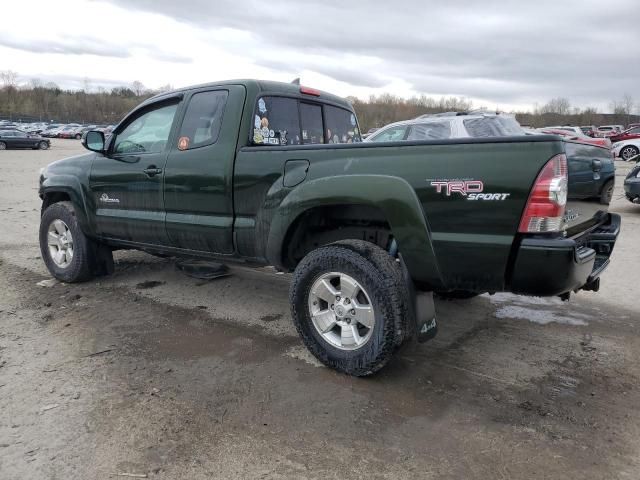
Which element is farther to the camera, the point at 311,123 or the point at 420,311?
the point at 311,123

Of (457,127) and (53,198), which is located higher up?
(457,127)

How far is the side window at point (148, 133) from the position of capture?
4484mm

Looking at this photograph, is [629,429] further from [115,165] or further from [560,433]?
[115,165]

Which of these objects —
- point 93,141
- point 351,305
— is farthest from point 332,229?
point 93,141

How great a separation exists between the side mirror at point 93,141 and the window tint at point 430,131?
18.9 ft

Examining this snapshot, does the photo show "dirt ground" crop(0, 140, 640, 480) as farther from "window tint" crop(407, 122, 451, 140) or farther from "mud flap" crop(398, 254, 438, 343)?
"window tint" crop(407, 122, 451, 140)

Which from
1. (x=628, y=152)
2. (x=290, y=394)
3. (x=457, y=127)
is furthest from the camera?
(x=628, y=152)

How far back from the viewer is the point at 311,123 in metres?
4.62

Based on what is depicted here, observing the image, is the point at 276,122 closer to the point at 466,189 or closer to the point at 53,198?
the point at 466,189

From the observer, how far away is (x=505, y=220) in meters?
2.71

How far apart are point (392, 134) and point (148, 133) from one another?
242 inches

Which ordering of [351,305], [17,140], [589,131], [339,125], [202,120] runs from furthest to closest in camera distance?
[589,131] → [17,140] → [339,125] → [202,120] → [351,305]

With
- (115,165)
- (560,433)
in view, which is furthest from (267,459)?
(115,165)

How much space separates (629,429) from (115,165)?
448 centimetres
